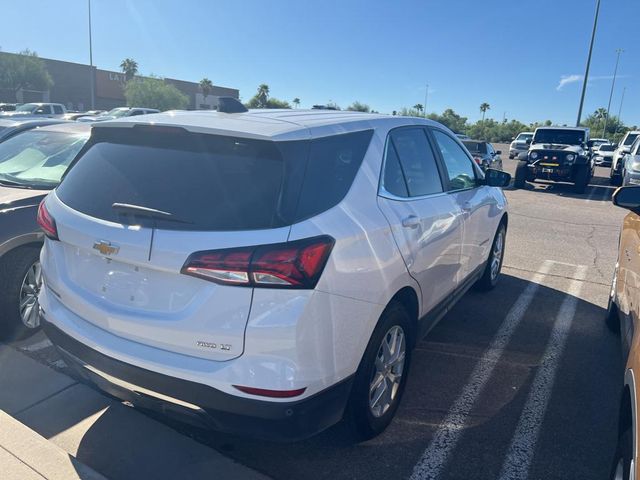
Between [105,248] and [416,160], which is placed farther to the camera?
[416,160]

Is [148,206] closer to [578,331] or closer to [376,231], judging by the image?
[376,231]

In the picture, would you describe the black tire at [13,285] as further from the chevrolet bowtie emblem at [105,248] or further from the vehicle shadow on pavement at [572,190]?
the vehicle shadow on pavement at [572,190]

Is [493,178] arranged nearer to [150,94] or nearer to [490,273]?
[490,273]

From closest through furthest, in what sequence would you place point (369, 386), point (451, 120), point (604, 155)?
1. point (369, 386)
2. point (604, 155)
3. point (451, 120)

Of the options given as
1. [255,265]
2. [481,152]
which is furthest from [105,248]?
[481,152]

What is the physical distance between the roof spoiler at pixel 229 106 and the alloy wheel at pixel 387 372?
5.18 ft

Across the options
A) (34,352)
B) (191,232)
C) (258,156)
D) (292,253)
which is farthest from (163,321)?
(34,352)

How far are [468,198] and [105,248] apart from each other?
296cm

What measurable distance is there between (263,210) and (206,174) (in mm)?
367

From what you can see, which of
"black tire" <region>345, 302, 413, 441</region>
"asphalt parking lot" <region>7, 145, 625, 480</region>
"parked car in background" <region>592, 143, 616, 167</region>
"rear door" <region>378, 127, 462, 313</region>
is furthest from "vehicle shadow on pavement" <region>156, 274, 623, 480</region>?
"parked car in background" <region>592, 143, 616, 167</region>

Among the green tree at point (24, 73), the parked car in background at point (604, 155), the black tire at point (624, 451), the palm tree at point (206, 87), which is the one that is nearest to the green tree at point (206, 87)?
the palm tree at point (206, 87)

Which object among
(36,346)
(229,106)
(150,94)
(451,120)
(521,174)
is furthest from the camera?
(451,120)

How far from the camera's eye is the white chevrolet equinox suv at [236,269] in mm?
2164

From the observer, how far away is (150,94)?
1902 inches
